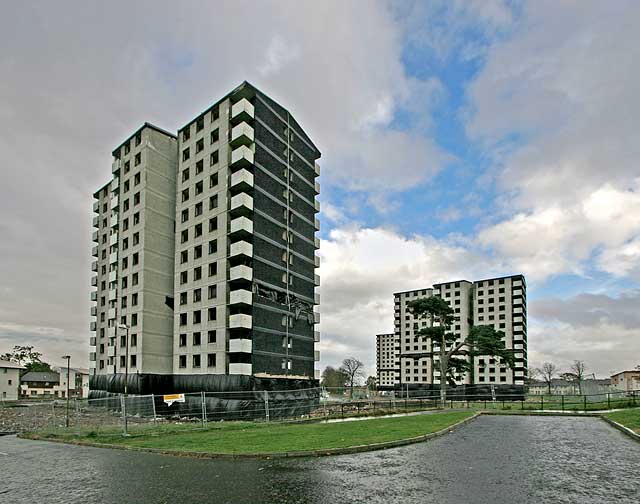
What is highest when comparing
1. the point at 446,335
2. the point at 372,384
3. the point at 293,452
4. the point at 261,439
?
the point at 446,335

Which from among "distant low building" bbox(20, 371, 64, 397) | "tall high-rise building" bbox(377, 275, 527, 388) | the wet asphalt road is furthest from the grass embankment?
"distant low building" bbox(20, 371, 64, 397)

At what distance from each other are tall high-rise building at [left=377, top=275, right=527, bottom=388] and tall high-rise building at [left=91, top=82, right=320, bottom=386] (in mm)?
65191

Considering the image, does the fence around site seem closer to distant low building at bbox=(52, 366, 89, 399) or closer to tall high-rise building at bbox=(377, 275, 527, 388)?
tall high-rise building at bbox=(377, 275, 527, 388)

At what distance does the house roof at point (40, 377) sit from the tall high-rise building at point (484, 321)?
286 ft

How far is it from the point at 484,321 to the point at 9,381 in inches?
4082

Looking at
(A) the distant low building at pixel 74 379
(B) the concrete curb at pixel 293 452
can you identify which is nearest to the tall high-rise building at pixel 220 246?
(B) the concrete curb at pixel 293 452

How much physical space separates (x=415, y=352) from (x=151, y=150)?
339 ft

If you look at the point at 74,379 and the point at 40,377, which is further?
the point at 74,379

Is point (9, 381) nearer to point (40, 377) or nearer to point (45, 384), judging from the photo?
point (40, 377)

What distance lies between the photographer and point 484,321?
5064 inches

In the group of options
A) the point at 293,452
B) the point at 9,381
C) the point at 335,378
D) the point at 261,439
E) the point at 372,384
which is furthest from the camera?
the point at 372,384

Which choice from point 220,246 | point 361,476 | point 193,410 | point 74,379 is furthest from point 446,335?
point 74,379

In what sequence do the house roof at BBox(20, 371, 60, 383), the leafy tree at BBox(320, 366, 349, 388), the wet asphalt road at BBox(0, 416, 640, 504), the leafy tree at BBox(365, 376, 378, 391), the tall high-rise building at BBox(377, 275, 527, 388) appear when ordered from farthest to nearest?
1. the leafy tree at BBox(365, 376, 378, 391)
2. the leafy tree at BBox(320, 366, 349, 388)
3. the tall high-rise building at BBox(377, 275, 527, 388)
4. the house roof at BBox(20, 371, 60, 383)
5. the wet asphalt road at BBox(0, 416, 640, 504)

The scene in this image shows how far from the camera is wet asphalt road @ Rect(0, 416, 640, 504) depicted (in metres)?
10.1
